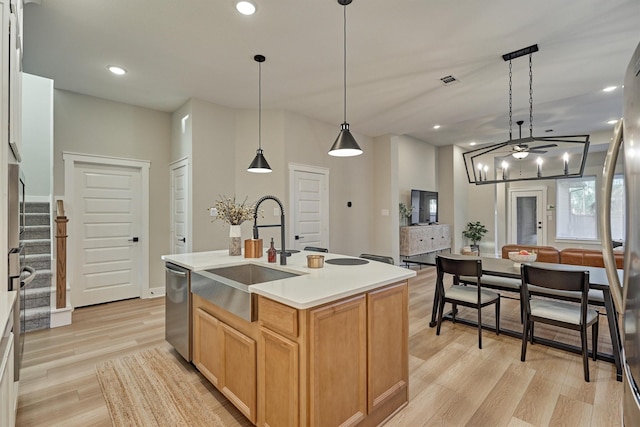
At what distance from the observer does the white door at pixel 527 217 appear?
325 inches

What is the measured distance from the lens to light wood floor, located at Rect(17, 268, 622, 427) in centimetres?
196

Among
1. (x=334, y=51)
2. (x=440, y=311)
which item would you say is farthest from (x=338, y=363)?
(x=334, y=51)

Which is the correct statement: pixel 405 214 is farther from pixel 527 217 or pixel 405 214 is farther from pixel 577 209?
pixel 577 209

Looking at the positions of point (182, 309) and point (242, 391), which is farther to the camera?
point (182, 309)

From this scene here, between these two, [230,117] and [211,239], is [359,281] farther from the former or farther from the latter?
[230,117]

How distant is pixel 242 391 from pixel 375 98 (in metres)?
3.97

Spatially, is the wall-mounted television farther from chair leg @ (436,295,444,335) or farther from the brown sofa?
chair leg @ (436,295,444,335)

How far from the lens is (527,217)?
854 cm

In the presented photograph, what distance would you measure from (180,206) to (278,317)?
3697 mm

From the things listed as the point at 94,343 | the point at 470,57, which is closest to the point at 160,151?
the point at 94,343

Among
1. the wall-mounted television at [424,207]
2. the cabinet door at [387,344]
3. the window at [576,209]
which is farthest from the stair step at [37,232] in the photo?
the window at [576,209]

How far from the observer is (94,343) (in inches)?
121

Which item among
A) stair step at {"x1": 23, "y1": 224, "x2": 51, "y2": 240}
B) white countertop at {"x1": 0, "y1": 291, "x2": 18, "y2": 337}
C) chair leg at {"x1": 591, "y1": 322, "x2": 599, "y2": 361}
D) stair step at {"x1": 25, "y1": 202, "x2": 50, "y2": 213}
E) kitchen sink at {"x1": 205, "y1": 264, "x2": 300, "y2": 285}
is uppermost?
stair step at {"x1": 25, "y1": 202, "x2": 50, "y2": 213}

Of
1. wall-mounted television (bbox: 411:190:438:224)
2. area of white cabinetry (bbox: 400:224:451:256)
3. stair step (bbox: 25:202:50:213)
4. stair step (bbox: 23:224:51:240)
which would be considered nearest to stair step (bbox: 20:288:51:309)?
stair step (bbox: 23:224:51:240)
